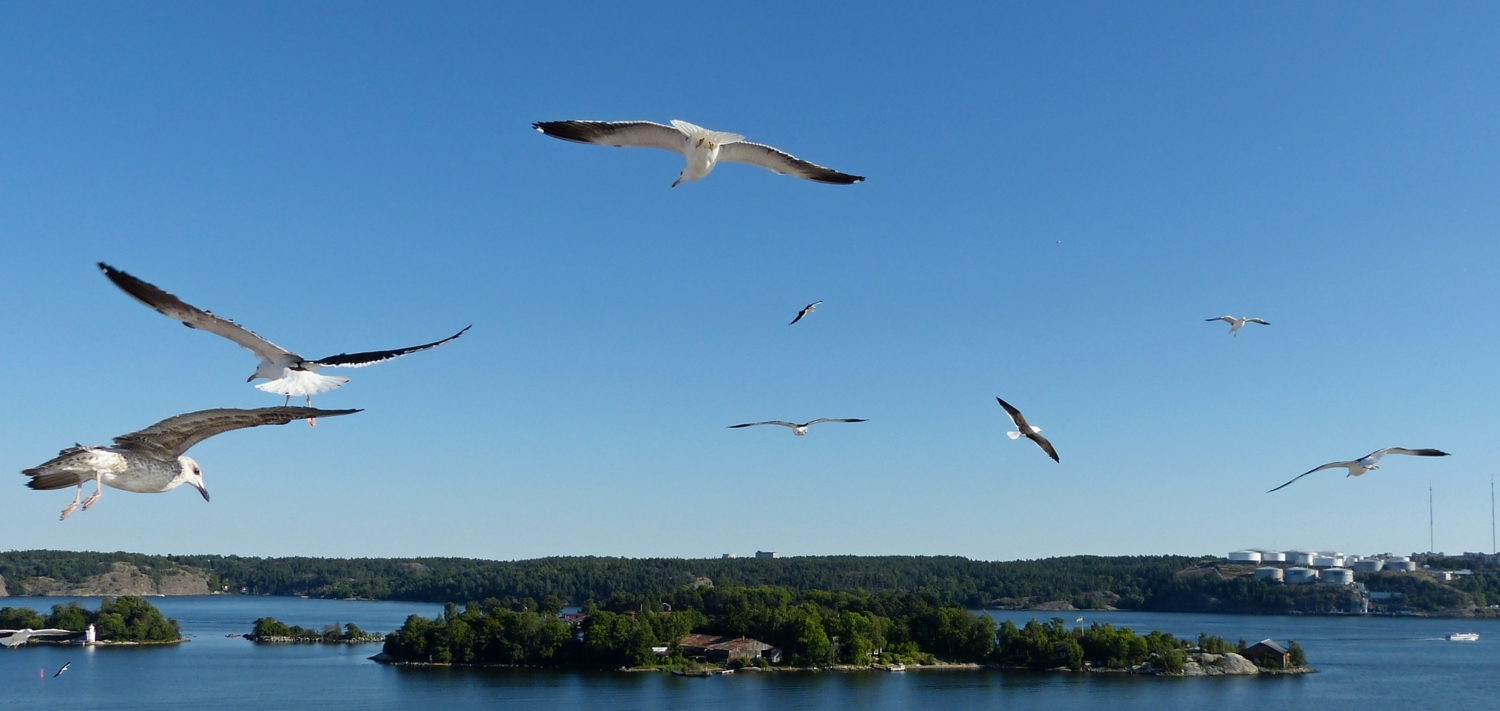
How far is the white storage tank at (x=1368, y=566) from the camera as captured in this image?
432ft

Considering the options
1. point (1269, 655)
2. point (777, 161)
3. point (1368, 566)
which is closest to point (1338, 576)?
point (1368, 566)

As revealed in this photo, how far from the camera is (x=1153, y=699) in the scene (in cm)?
4734

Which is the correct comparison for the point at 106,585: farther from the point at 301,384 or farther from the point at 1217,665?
the point at 301,384

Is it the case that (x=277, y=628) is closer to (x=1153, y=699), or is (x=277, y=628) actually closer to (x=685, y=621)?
(x=685, y=621)

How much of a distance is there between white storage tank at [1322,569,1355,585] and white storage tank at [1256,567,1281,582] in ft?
14.6

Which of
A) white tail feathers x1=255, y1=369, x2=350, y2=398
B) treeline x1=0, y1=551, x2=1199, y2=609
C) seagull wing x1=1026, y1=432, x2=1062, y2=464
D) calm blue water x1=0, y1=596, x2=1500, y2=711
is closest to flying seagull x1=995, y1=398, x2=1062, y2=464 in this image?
seagull wing x1=1026, y1=432, x2=1062, y2=464

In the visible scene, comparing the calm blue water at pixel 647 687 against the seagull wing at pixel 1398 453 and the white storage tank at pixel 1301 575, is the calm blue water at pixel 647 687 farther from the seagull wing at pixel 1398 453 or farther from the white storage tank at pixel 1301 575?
the white storage tank at pixel 1301 575

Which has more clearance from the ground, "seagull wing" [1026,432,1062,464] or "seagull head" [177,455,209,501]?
"seagull wing" [1026,432,1062,464]

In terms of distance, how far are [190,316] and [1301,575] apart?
135463mm

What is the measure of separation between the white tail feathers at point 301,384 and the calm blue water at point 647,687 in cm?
3947

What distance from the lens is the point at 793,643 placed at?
55125mm

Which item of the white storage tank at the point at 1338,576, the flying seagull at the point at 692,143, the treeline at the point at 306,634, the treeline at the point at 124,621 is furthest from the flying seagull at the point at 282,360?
the white storage tank at the point at 1338,576

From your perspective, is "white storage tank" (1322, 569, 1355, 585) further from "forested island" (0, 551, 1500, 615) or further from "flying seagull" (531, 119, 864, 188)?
"flying seagull" (531, 119, 864, 188)

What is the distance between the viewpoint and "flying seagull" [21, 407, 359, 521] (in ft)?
12.2
